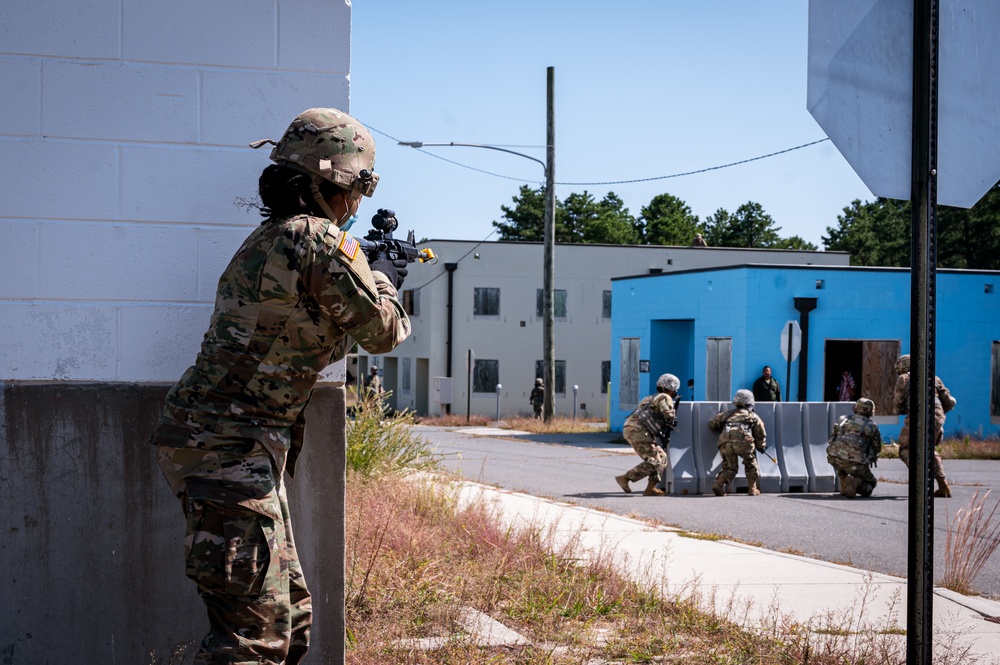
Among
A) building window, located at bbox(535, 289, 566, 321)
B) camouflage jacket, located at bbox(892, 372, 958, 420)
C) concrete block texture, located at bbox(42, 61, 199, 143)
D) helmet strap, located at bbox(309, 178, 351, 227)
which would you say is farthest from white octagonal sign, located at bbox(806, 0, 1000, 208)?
building window, located at bbox(535, 289, 566, 321)

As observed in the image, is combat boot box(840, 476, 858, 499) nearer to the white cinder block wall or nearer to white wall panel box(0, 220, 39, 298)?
the white cinder block wall

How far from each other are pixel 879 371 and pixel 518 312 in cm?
1792

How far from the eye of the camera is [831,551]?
9.06 m

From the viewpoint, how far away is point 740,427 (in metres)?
13.2

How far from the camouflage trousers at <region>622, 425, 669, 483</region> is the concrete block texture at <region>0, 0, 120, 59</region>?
9.74 meters

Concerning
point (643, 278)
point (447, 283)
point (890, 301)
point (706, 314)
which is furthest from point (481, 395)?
point (890, 301)

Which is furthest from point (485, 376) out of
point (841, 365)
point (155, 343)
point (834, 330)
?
point (155, 343)

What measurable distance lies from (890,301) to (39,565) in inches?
961

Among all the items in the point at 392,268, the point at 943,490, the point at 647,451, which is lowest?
the point at 943,490

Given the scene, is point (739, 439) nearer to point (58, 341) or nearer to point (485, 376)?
point (58, 341)

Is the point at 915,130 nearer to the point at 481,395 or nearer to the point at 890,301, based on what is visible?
the point at 890,301

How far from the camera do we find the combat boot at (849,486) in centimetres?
1338

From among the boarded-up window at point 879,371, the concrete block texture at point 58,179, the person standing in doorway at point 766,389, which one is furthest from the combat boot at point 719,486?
the boarded-up window at point 879,371

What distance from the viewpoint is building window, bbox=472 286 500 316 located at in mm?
40969
